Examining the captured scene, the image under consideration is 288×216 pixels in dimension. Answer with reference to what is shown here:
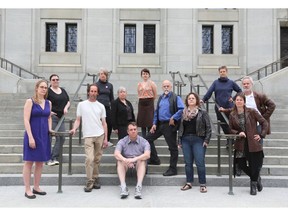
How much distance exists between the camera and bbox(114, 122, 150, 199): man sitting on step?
6.30 metres

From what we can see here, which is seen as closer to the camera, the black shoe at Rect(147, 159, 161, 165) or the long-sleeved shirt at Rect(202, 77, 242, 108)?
the black shoe at Rect(147, 159, 161, 165)

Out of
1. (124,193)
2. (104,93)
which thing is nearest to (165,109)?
(104,93)

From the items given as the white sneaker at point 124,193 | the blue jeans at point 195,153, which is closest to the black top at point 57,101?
the white sneaker at point 124,193

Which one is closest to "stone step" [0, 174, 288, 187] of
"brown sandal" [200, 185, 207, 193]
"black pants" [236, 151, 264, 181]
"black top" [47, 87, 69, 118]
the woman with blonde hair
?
"brown sandal" [200, 185, 207, 193]

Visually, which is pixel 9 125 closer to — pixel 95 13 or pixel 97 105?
pixel 97 105

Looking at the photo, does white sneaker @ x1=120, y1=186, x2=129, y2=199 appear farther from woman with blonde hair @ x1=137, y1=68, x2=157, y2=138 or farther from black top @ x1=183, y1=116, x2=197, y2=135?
woman with blonde hair @ x1=137, y1=68, x2=157, y2=138

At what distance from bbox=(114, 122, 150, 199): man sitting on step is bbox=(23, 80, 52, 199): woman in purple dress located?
4.41 ft

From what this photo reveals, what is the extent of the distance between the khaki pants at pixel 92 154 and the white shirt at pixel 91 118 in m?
0.11

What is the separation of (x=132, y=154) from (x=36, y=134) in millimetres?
1825

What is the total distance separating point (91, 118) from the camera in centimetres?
650

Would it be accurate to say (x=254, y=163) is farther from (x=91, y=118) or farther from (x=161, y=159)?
(x=91, y=118)

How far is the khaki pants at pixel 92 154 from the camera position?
6.42m

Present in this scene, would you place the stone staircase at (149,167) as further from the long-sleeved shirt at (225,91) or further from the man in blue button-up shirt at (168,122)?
the long-sleeved shirt at (225,91)

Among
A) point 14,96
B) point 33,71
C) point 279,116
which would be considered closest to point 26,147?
point 14,96
